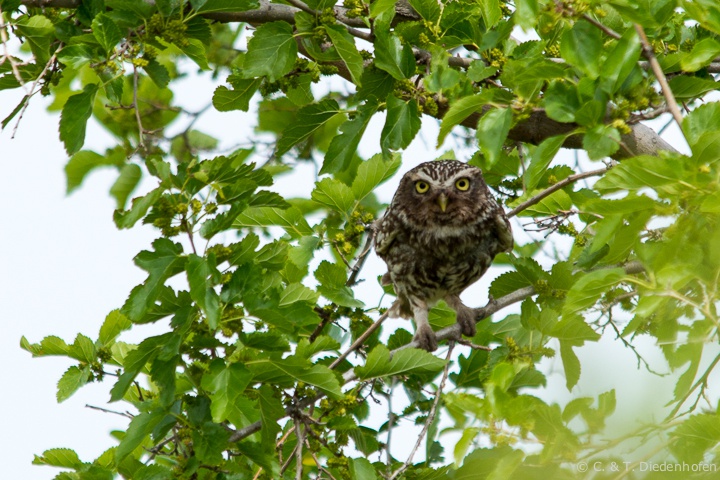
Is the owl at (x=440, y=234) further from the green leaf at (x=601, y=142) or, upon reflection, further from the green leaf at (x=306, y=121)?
the green leaf at (x=601, y=142)

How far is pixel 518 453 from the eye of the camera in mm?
1987

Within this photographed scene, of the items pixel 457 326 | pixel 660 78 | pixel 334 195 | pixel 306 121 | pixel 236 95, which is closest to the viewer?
pixel 660 78

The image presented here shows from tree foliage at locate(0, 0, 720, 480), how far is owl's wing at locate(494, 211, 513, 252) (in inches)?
16.5

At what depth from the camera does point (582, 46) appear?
101 inches

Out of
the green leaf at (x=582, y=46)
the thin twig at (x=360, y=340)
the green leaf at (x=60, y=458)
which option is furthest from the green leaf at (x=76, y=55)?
the green leaf at (x=582, y=46)

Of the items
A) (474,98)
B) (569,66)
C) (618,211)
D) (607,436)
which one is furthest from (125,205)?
(607,436)

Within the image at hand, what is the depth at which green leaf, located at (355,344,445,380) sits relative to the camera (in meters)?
3.36

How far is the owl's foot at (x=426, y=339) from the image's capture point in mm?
4379

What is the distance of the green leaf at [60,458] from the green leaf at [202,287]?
1.09 m

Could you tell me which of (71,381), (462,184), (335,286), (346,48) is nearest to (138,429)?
(71,381)

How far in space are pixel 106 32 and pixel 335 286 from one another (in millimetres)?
1459

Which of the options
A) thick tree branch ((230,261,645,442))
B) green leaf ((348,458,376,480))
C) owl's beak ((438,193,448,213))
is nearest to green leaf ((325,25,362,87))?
thick tree branch ((230,261,645,442))

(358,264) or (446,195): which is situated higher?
(446,195)

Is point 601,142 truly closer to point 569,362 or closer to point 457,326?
point 569,362
